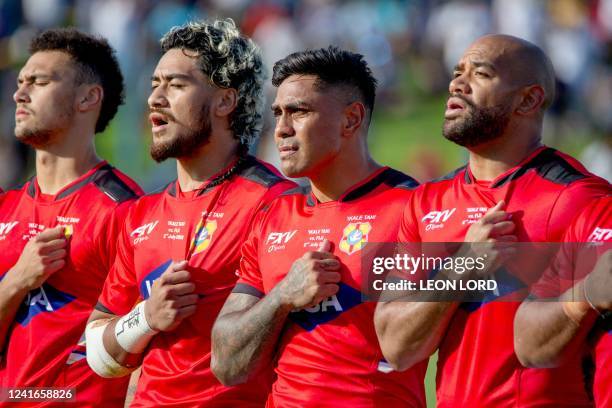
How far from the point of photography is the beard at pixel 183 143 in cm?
566

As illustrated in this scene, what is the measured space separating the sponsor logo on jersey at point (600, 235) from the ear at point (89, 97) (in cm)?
347

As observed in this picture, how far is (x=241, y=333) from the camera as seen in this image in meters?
4.86

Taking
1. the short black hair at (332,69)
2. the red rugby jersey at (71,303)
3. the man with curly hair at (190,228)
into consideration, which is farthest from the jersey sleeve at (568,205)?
the red rugby jersey at (71,303)

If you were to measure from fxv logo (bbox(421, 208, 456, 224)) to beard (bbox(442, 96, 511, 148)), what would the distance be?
0.30 metres

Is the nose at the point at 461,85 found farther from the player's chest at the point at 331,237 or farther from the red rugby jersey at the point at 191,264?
the red rugby jersey at the point at 191,264

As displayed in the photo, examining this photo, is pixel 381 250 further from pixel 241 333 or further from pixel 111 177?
pixel 111 177

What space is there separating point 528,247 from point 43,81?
3360 mm

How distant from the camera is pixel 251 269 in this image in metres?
5.14

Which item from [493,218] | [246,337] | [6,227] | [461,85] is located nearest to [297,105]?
[461,85]

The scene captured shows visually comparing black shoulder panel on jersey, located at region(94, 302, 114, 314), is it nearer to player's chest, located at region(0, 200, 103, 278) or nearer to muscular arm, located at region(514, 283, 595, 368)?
player's chest, located at region(0, 200, 103, 278)

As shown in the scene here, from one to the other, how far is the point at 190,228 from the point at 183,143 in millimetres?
473

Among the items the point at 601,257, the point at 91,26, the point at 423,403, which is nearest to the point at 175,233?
the point at 423,403

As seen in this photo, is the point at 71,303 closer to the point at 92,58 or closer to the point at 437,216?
the point at 92,58

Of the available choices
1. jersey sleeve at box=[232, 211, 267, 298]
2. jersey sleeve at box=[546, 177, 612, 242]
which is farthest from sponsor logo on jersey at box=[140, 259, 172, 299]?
jersey sleeve at box=[546, 177, 612, 242]
